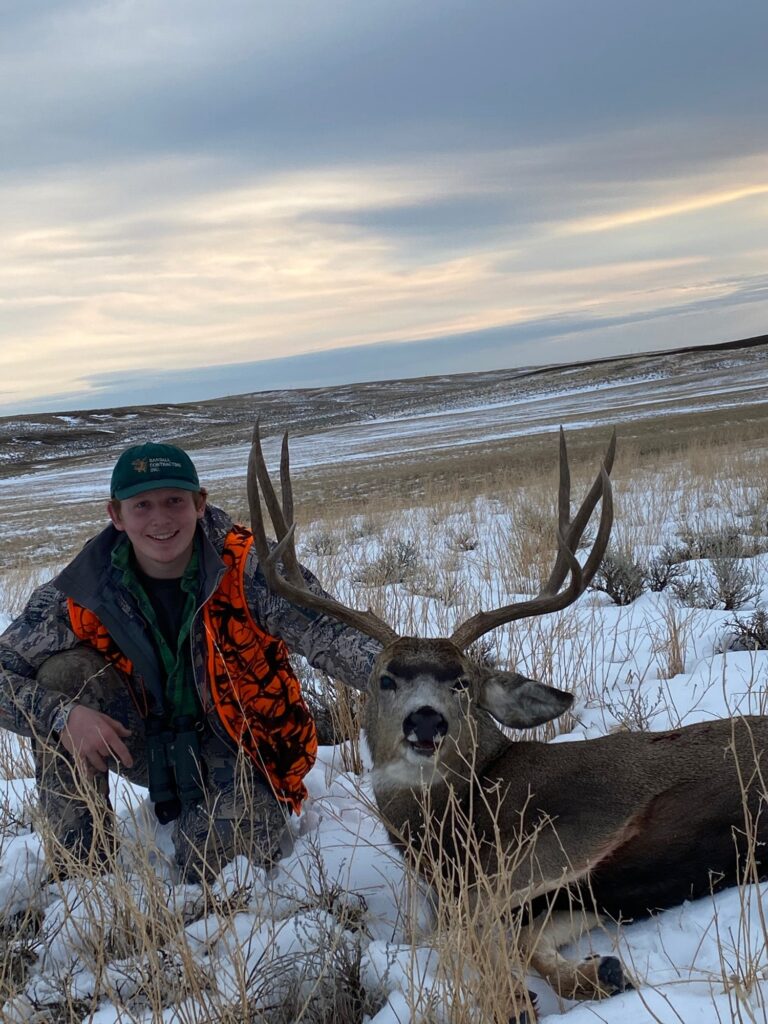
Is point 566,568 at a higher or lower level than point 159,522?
lower

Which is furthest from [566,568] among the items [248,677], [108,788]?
[108,788]

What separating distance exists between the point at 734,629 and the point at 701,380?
2141 inches

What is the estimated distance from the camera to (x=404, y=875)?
10.3ft

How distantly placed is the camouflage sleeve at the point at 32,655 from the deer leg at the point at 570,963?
2.21 m

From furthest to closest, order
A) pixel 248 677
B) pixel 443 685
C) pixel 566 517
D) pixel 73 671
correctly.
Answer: pixel 248 677
pixel 73 671
pixel 566 517
pixel 443 685

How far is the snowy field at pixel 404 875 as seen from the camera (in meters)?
2.45

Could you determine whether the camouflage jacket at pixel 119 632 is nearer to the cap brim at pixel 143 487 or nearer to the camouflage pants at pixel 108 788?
the camouflage pants at pixel 108 788

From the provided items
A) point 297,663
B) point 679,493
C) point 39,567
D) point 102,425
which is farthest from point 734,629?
point 102,425

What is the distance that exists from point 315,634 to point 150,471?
3.48 feet

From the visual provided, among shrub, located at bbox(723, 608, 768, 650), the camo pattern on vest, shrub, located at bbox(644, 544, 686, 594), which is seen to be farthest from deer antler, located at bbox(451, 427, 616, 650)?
shrub, located at bbox(644, 544, 686, 594)

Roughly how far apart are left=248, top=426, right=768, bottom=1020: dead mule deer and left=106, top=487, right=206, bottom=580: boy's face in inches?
17.6

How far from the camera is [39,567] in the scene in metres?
12.6

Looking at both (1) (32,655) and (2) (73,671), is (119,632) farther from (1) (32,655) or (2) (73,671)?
(1) (32,655)

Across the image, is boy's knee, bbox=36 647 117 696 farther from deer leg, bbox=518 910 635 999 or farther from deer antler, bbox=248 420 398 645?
deer leg, bbox=518 910 635 999
